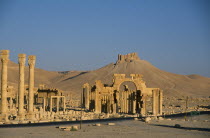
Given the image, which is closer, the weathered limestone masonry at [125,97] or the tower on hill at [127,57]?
the weathered limestone masonry at [125,97]

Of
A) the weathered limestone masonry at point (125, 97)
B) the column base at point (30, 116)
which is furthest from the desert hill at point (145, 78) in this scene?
the column base at point (30, 116)

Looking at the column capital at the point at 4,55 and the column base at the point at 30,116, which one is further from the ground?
the column capital at the point at 4,55

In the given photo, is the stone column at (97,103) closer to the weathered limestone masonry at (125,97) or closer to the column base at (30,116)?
the weathered limestone masonry at (125,97)

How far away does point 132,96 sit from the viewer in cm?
4919

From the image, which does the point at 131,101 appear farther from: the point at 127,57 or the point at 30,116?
the point at 127,57

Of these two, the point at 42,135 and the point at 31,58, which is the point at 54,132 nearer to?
the point at 42,135

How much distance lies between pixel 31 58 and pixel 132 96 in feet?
51.2

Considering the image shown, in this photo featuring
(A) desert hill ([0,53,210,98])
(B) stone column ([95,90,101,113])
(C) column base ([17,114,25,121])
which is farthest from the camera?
(A) desert hill ([0,53,210,98])

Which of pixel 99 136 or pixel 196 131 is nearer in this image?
pixel 99 136

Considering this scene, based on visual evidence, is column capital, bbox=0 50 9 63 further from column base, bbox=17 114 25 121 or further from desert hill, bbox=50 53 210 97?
desert hill, bbox=50 53 210 97

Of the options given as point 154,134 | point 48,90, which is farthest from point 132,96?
point 154,134

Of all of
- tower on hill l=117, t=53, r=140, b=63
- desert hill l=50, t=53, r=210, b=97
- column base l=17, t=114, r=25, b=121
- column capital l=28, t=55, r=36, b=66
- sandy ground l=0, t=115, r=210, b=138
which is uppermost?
tower on hill l=117, t=53, r=140, b=63

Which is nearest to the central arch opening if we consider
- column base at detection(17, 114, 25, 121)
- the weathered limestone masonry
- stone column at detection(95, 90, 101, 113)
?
the weathered limestone masonry

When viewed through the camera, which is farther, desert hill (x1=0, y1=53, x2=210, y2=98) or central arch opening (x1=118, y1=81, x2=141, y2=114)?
desert hill (x1=0, y1=53, x2=210, y2=98)
